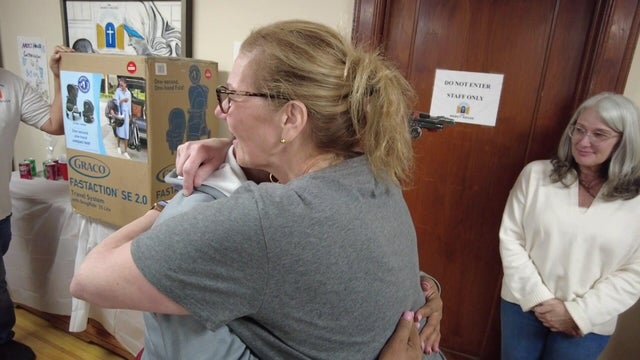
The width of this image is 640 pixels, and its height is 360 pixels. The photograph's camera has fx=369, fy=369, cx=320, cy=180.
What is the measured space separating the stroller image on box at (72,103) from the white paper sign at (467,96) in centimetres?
154

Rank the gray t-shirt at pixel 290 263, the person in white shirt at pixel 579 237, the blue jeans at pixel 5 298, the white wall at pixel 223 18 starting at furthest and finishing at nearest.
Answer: the blue jeans at pixel 5 298
the white wall at pixel 223 18
the person in white shirt at pixel 579 237
the gray t-shirt at pixel 290 263

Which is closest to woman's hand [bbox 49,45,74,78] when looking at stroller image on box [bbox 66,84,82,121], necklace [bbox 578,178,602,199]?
stroller image on box [bbox 66,84,82,121]

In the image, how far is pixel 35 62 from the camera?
7.94ft

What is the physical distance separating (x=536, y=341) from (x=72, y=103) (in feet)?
6.95

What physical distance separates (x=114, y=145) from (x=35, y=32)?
1531 millimetres

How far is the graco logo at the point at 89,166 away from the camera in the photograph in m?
1.55

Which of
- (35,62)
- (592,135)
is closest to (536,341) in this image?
(592,135)

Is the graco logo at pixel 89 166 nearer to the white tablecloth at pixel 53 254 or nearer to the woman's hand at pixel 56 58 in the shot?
the white tablecloth at pixel 53 254

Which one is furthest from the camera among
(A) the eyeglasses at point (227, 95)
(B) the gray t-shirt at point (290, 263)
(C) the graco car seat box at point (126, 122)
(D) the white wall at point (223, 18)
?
(D) the white wall at point (223, 18)

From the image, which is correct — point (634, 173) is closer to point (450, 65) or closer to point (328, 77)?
point (450, 65)

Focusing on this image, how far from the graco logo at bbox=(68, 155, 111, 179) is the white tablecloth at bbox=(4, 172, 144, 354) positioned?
0.88ft

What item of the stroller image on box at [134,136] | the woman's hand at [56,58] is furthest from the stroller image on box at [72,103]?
the stroller image on box at [134,136]

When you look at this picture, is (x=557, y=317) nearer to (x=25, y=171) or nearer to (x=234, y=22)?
(x=234, y=22)

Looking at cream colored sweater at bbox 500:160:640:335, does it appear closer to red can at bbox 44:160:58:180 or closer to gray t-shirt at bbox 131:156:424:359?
gray t-shirt at bbox 131:156:424:359
